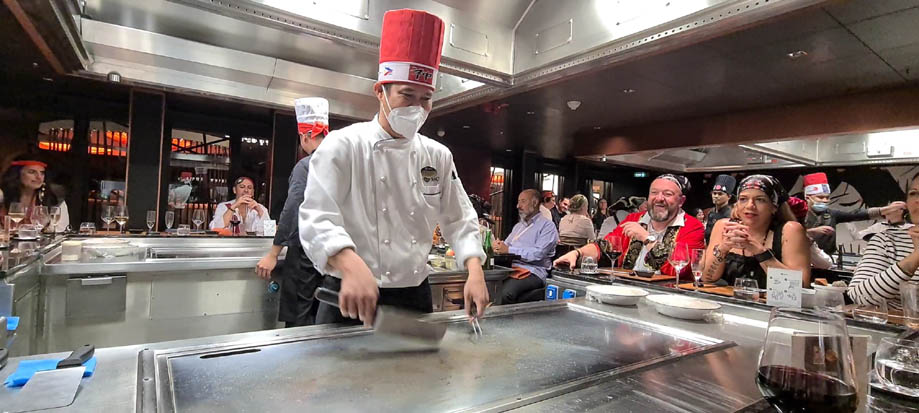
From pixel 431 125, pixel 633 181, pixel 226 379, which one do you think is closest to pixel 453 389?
pixel 226 379

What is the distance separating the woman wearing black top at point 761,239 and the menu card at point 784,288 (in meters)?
0.70

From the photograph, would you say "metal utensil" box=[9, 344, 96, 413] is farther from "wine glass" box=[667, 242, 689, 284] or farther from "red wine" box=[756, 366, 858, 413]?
"wine glass" box=[667, 242, 689, 284]

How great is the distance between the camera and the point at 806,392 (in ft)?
1.85

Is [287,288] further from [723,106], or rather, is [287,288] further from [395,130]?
[723,106]

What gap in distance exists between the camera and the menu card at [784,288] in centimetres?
144

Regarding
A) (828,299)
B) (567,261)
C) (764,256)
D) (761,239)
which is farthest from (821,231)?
(828,299)

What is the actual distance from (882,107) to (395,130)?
199 inches

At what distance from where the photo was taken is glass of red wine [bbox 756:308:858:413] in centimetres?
55

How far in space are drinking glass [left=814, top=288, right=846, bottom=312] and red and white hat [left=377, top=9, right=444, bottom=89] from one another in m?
1.37

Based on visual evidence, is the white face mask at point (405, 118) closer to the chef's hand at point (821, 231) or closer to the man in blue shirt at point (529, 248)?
the man in blue shirt at point (529, 248)

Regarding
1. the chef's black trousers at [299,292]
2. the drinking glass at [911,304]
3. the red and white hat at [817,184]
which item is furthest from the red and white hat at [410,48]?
the red and white hat at [817,184]

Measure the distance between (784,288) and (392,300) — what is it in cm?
126

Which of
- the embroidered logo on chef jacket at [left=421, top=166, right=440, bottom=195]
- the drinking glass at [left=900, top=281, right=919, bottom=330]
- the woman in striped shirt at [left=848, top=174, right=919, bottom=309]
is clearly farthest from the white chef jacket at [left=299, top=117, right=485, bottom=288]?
the woman in striped shirt at [left=848, top=174, right=919, bottom=309]

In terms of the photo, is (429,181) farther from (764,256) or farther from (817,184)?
(817,184)
